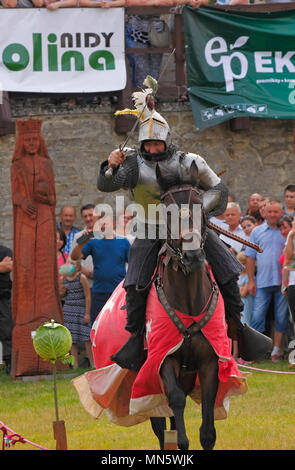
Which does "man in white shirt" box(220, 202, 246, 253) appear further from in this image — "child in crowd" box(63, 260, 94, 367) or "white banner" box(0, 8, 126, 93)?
"white banner" box(0, 8, 126, 93)

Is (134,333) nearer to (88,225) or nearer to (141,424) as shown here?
(141,424)

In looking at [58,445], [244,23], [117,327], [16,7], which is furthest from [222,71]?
[58,445]

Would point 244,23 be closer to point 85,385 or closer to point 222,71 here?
point 222,71

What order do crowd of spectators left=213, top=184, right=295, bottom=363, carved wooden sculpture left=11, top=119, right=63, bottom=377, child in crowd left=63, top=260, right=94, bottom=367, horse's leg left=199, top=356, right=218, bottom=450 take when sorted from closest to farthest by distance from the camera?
horse's leg left=199, top=356, right=218, bottom=450 < carved wooden sculpture left=11, top=119, right=63, bottom=377 < crowd of spectators left=213, top=184, right=295, bottom=363 < child in crowd left=63, top=260, right=94, bottom=367

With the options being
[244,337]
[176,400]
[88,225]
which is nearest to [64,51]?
[88,225]

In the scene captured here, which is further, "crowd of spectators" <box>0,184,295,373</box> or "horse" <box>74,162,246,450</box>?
"crowd of spectators" <box>0,184,295,373</box>

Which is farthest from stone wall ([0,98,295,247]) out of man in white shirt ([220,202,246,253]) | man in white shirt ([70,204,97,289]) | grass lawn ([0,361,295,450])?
grass lawn ([0,361,295,450])

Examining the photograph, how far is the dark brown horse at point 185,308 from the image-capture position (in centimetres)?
628

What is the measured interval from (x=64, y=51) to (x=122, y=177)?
28.7 feet

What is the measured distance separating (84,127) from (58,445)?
1010 centimetres

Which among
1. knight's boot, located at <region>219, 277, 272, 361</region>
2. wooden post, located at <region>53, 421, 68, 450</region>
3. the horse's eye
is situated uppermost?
the horse's eye

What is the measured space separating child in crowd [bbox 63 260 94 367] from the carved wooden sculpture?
56 centimetres

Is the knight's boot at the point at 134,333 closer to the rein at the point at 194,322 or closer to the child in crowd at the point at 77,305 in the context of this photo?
the rein at the point at 194,322

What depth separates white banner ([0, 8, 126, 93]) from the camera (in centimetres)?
1508
